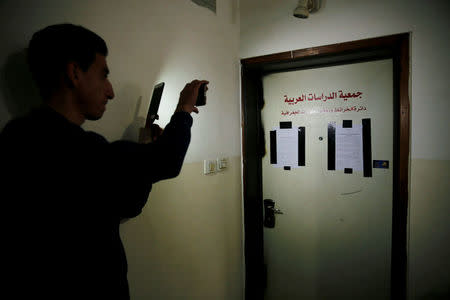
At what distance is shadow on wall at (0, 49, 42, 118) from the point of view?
0.70 meters

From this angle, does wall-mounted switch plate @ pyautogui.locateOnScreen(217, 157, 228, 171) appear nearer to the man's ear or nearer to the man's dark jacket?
the man's dark jacket

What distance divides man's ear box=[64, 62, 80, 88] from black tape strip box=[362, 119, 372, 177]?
1.89 meters

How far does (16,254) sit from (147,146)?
0.40 m

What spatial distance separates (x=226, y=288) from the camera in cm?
188

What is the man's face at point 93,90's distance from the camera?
0.70 meters

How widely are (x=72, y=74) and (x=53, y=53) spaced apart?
69mm

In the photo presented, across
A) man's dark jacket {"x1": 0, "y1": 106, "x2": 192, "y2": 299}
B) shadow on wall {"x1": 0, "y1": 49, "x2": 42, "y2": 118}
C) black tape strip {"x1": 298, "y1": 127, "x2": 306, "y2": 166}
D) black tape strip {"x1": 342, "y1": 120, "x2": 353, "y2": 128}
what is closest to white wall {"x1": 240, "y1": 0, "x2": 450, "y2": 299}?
black tape strip {"x1": 342, "y1": 120, "x2": 353, "y2": 128}

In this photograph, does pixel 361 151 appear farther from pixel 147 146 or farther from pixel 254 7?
pixel 147 146

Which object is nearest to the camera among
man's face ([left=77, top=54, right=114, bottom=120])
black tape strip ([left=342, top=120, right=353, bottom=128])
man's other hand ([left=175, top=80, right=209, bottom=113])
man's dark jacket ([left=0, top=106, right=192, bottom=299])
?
man's dark jacket ([left=0, top=106, right=192, bottom=299])

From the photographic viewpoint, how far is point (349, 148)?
1883 mm

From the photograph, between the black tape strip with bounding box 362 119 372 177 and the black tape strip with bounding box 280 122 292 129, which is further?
the black tape strip with bounding box 280 122 292 129

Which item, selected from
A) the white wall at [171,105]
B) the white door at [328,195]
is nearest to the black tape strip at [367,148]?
the white door at [328,195]

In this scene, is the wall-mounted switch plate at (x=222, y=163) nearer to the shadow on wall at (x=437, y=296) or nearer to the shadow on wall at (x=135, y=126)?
the shadow on wall at (x=135, y=126)

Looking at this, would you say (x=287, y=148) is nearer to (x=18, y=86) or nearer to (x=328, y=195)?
(x=328, y=195)
